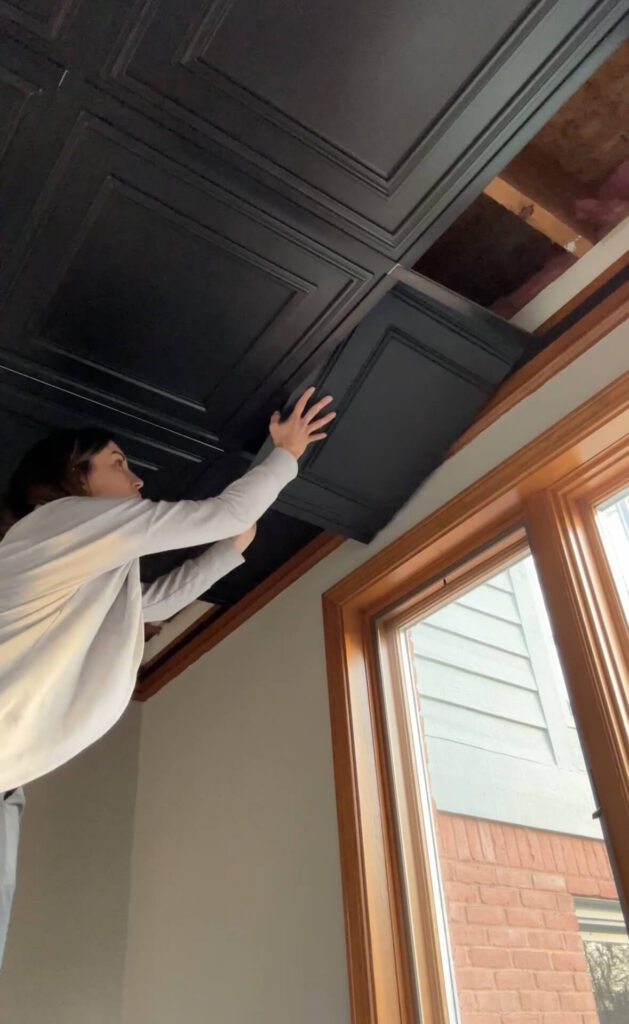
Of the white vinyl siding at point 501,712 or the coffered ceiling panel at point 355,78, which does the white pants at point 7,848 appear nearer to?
the white vinyl siding at point 501,712

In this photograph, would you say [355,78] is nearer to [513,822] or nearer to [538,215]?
→ [538,215]

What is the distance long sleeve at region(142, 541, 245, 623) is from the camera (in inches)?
71.3

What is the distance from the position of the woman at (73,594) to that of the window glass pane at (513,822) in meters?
0.62

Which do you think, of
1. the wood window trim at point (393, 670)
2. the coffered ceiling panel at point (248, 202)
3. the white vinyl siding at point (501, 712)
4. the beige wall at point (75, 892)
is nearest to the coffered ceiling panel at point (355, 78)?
the coffered ceiling panel at point (248, 202)

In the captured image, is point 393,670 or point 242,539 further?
point 393,670

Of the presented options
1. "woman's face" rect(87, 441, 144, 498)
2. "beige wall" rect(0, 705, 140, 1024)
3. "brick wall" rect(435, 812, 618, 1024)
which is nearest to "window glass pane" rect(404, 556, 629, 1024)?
"brick wall" rect(435, 812, 618, 1024)

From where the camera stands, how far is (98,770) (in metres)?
2.93

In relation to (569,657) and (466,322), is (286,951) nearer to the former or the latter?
(569,657)

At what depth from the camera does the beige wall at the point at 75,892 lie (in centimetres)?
251

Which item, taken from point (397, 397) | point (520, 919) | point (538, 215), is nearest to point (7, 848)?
point (520, 919)

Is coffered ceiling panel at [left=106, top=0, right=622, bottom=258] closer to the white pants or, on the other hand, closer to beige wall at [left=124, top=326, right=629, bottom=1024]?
beige wall at [left=124, top=326, right=629, bottom=1024]

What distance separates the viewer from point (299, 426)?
176 centimetres

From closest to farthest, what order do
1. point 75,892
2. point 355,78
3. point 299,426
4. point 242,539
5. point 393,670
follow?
point 355,78 < point 299,426 < point 242,539 < point 393,670 < point 75,892

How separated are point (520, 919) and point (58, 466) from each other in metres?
1.25
